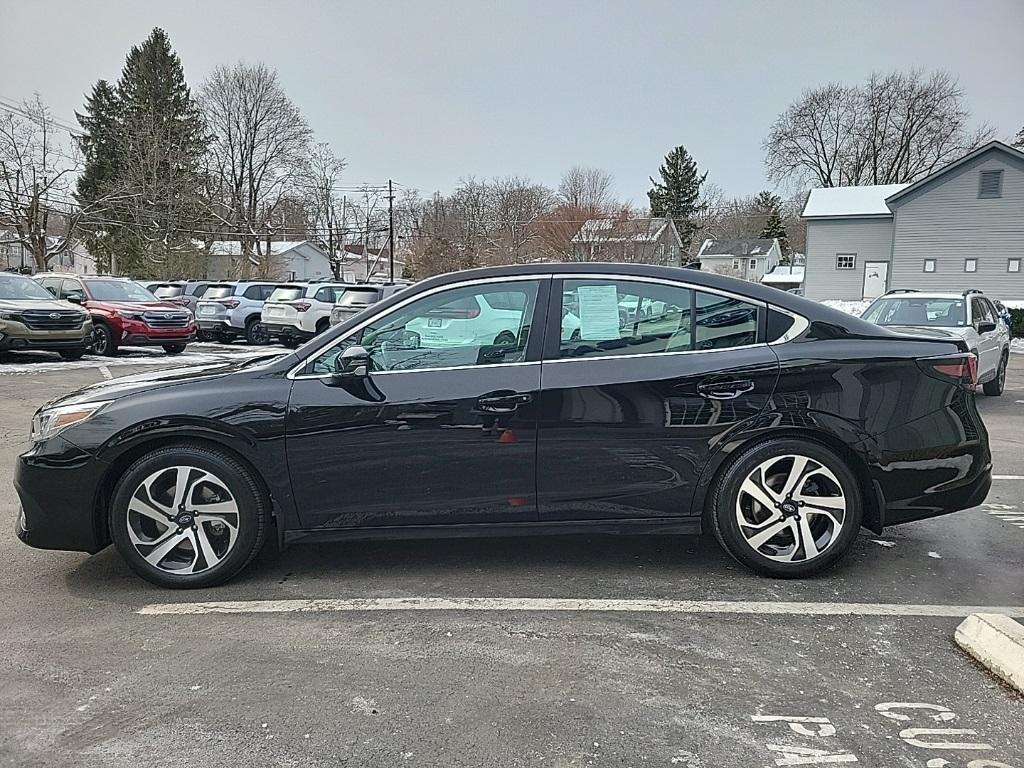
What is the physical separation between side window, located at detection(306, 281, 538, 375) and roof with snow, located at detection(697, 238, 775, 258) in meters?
73.7

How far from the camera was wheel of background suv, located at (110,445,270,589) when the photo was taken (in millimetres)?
3752

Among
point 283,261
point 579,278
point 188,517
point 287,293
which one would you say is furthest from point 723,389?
point 283,261

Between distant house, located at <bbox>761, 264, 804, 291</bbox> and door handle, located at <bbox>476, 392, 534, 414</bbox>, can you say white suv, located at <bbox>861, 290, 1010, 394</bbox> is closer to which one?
door handle, located at <bbox>476, 392, 534, 414</bbox>

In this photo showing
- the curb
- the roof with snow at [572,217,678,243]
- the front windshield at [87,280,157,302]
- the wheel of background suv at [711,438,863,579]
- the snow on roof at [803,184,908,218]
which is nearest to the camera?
the curb

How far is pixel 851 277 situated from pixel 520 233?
22.1 meters

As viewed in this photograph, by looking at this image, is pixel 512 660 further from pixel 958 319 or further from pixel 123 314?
pixel 123 314

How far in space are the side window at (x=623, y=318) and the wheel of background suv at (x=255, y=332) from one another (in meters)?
17.0

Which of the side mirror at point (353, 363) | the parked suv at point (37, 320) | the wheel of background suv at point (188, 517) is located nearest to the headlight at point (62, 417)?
the wheel of background suv at point (188, 517)

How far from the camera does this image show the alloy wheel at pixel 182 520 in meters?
3.77

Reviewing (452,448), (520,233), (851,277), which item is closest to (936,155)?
(851,277)

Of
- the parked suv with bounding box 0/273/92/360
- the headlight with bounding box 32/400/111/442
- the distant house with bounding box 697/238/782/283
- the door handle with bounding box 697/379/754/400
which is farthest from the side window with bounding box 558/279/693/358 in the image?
the distant house with bounding box 697/238/782/283

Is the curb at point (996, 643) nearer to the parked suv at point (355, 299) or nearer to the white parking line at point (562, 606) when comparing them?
the white parking line at point (562, 606)

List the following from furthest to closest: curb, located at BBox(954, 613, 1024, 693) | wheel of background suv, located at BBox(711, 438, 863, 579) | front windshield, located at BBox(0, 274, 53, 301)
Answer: front windshield, located at BBox(0, 274, 53, 301)
wheel of background suv, located at BBox(711, 438, 863, 579)
curb, located at BBox(954, 613, 1024, 693)

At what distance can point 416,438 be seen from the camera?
3740 mm
